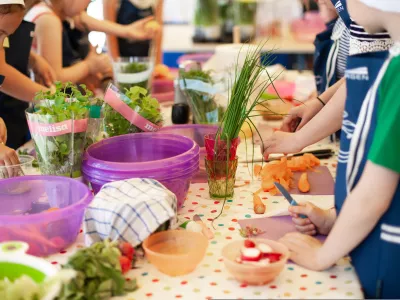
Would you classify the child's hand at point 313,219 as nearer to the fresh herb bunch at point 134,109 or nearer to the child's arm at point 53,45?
the fresh herb bunch at point 134,109

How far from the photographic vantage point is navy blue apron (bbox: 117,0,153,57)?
3.50m

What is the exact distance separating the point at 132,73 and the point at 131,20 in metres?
1.38

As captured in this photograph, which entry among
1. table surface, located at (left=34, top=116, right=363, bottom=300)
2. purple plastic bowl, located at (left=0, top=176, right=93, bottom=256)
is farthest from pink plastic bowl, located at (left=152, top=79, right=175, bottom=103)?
table surface, located at (left=34, top=116, right=363, bottom=300)

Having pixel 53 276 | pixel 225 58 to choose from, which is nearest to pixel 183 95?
pixel 225 58

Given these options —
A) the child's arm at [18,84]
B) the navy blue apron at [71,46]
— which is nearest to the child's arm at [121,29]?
the navy blue apron at [71,46]

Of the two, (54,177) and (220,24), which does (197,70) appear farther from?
(220,24)

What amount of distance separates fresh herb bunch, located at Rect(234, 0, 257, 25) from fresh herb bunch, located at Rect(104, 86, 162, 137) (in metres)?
Result: 3.28

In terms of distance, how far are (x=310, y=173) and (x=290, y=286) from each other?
0.67m

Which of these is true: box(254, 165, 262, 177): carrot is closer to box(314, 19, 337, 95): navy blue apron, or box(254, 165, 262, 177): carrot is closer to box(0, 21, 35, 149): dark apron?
box(314, 19, 337, 95): navy blue apron

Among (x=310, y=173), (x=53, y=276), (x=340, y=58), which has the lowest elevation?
(x=310, y=173)

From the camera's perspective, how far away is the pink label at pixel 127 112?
1.51m

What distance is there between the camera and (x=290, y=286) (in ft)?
3.45

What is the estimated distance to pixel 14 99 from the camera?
229 cm

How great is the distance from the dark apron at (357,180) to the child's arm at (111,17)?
238 centimetres
